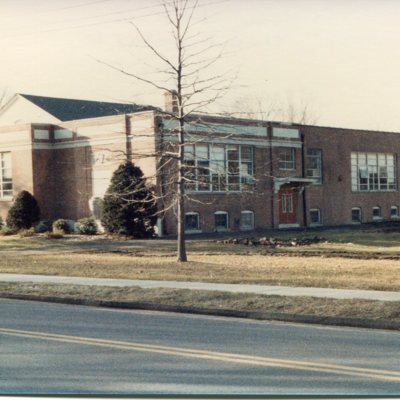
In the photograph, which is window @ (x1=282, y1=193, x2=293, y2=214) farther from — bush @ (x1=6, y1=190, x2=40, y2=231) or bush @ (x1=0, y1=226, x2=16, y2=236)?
bush @ (x1=0, y1=226, x2=16, y2=236)

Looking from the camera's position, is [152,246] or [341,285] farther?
[152,246]

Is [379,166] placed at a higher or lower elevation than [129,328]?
higher

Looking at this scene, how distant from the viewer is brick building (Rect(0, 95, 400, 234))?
40.3 m

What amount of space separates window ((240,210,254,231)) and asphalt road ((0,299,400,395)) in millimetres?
29702

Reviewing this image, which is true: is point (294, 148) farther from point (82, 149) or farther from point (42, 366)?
point (42, 366)

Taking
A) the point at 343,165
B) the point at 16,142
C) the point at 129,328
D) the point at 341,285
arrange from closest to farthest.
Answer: the point at 129,328
the point at 341,285
the point at 16,142
the point at 343,165

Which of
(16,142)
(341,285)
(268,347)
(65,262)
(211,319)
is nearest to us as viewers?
(268,347)

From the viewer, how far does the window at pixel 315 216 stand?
48469mm

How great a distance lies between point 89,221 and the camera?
40.2 metres

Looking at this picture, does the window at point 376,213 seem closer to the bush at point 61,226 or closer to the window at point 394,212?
the window at point 394,212

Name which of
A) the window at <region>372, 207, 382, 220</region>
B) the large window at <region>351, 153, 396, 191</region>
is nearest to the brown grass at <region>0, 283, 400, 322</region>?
the large window at <region>351, 153, 396, 191</region>

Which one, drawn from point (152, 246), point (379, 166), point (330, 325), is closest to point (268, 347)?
point (330, 325)

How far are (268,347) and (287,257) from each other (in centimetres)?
1560

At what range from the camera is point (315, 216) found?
160ft
